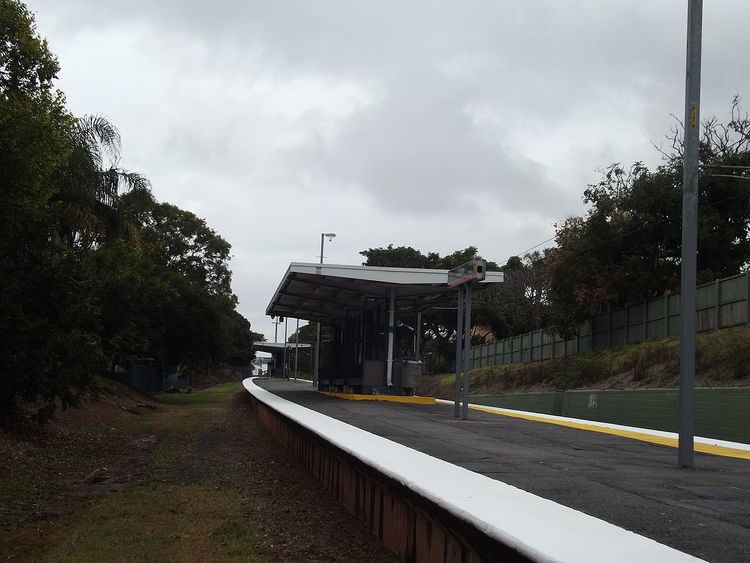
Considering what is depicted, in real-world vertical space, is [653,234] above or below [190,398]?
above

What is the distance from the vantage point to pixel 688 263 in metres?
9.95

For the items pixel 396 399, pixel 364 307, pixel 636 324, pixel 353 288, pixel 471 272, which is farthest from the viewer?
pixel 364 307

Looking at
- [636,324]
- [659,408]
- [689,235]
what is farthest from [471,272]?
[636,324]

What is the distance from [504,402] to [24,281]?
64.7 feet

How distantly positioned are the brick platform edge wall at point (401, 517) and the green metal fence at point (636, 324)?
18.0 meters

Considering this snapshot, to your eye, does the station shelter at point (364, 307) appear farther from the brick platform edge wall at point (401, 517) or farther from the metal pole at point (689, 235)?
the brick platform edge wall at point (401, 517)

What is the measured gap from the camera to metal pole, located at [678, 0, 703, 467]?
31.7 feet

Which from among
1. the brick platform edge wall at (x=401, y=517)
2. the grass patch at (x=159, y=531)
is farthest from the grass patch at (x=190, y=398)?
the brick platform edge wall at (x=401, y=517)

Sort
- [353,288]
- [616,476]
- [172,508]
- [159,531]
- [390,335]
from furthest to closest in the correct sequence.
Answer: [353,288] → [390,335] → [172,508] → [616,476] → [159,531]

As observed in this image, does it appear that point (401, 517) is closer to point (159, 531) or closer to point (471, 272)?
point (159, 531)

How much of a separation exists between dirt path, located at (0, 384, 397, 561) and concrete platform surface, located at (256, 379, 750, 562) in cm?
161

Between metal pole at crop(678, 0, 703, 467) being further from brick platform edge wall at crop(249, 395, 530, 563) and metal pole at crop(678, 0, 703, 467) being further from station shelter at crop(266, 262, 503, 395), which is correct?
station shelter at crop(266, 262, 503, 395)

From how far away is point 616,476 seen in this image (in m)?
8.23

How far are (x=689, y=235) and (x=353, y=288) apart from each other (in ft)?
72.5
